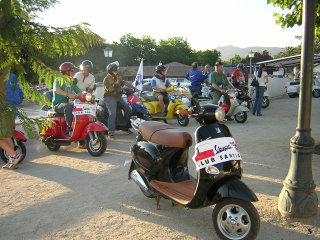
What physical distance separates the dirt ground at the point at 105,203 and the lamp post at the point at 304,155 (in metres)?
0.14

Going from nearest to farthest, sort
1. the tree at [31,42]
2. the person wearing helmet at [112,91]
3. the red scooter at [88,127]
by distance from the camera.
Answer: the tree at [31,42] → the red scooter at [88,127] → the person wearing helmet at [112,91]

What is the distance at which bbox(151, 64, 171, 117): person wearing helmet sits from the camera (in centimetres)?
1019

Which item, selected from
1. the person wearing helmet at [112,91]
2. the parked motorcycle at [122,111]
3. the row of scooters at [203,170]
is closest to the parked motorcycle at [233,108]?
the parked motorcycle at [122,111]

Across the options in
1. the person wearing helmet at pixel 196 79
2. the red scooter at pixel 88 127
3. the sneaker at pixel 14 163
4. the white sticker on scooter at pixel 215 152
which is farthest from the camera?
the person wearing helmet at pixel 196 79

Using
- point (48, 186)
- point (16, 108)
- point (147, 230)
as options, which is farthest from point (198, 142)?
point (48, 186)

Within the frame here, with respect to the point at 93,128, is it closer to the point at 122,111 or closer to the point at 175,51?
the point at 122,111

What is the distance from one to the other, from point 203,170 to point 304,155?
1.24m

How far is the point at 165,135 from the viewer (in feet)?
12.0

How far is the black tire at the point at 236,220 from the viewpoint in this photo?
2.89m

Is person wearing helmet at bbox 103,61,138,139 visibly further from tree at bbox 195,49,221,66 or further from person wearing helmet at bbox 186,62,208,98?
tree at bbox 195,49,221,66

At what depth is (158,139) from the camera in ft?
12.1

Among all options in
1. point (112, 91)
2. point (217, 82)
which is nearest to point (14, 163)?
point (112, 91)

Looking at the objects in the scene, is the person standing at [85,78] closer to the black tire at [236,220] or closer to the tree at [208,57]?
the black tire at [236,220]

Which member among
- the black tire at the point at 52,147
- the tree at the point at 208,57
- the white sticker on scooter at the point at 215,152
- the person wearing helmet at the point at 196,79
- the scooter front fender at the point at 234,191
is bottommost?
the black tire at the point at 52,147
